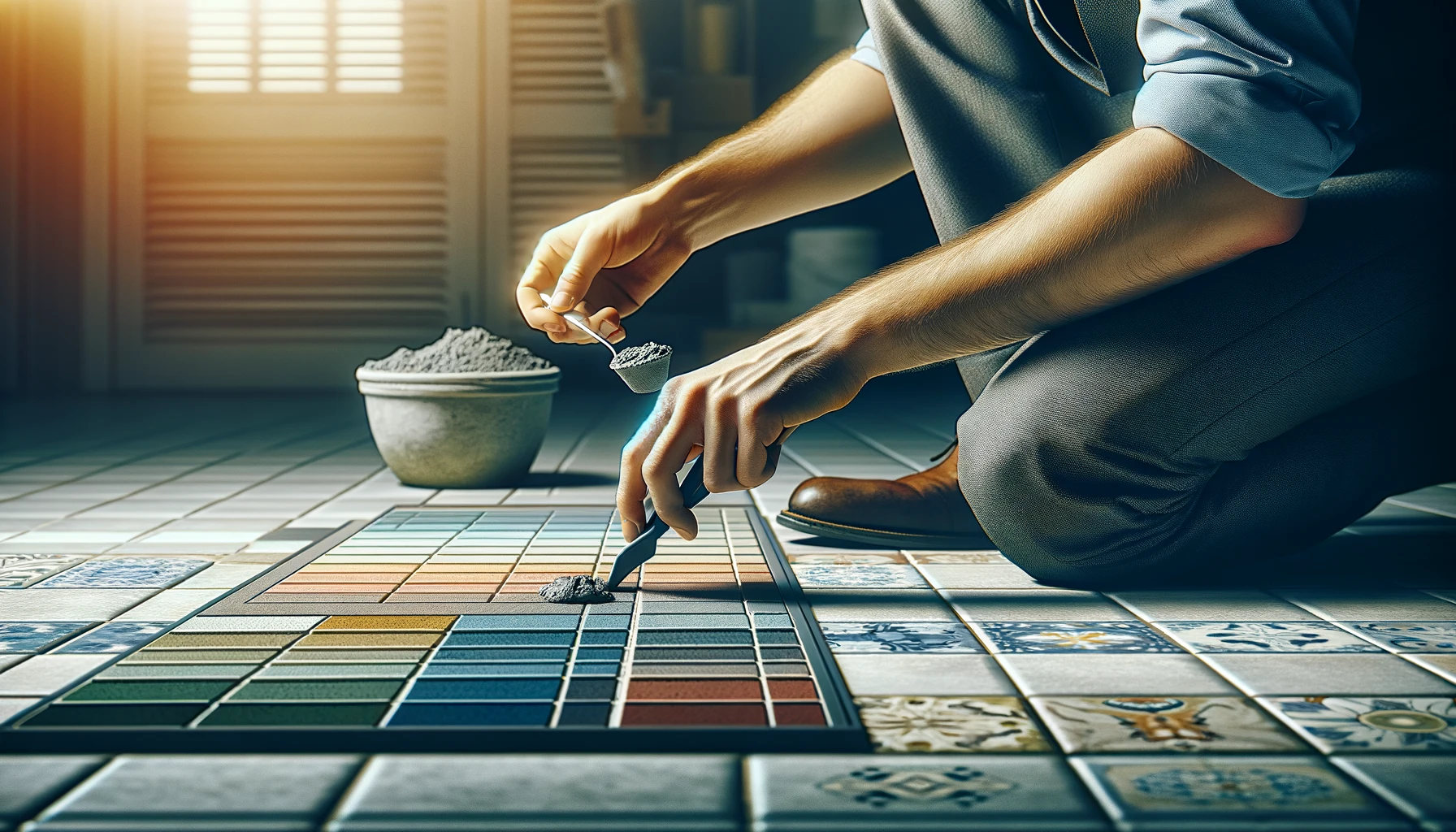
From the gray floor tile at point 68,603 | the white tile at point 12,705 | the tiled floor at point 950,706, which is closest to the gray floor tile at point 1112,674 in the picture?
the tiled floor at point 950,706

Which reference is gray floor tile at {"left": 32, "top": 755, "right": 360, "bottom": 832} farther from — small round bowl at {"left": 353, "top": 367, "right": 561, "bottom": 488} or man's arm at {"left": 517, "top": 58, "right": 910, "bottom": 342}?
small round bowl at {"left": 353, "top": 367, "right": 561, "bottom": 488}

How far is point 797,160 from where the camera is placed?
1498mm

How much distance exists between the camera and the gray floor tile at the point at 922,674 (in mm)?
929

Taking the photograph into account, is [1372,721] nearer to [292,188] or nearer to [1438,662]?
[1438,662]

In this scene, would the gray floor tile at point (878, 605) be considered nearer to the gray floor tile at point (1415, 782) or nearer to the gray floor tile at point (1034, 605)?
the gray floor tile at point (1034, 605)

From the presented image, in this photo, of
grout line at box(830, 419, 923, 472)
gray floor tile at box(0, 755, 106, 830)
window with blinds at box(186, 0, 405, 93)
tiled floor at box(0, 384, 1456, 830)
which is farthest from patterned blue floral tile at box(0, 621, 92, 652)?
window with blinds at box(186, 0, 405, 93)

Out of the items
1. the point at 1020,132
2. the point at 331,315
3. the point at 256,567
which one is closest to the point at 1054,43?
the point at 1020,132

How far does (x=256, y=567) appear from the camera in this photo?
138 cm

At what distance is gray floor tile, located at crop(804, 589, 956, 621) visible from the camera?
1.17 m

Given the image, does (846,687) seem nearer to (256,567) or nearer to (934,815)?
(934,815)

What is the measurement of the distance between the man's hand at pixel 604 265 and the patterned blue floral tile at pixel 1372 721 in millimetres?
787

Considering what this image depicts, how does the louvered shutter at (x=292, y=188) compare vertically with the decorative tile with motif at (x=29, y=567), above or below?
above

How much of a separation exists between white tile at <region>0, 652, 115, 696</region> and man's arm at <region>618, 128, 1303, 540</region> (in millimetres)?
477

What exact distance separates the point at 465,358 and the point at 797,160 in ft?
2.61
